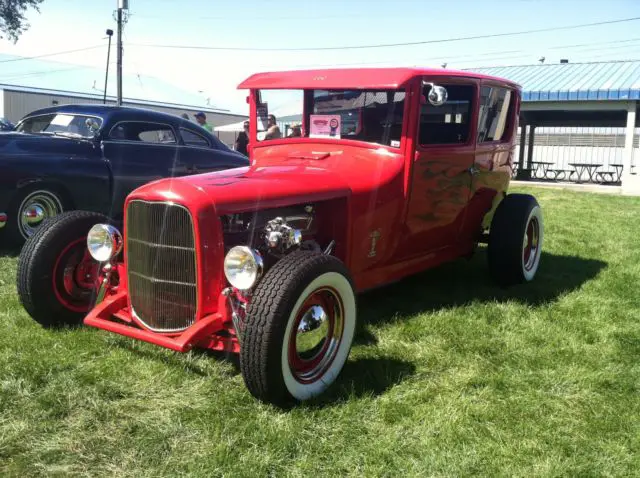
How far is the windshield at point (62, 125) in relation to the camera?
661 cm

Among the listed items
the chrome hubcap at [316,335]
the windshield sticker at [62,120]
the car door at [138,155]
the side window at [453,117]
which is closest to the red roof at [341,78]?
the side window at [453,117]

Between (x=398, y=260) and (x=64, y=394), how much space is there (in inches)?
94.9

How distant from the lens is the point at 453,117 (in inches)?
182

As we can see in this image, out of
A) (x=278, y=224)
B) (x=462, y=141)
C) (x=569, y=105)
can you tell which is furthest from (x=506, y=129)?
(x=569, y=105)

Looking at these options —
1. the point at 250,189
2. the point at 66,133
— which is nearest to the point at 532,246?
the point at 250,189

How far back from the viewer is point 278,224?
132 inches

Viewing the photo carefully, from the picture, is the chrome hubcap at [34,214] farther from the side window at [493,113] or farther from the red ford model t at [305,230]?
the side window at [493,113]

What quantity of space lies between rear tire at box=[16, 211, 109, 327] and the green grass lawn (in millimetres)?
153

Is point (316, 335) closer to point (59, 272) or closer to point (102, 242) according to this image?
point (102, 242)

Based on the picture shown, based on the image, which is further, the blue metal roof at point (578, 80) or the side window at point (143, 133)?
the blue metal roof at point (578, 80)

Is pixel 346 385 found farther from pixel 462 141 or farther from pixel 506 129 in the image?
pixel 506 129

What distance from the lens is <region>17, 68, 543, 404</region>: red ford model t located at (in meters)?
3.00

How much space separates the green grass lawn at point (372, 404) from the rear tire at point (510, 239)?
48cm

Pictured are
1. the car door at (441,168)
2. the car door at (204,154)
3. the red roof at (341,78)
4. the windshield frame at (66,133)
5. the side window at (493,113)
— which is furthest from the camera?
the car door at (204,154)
